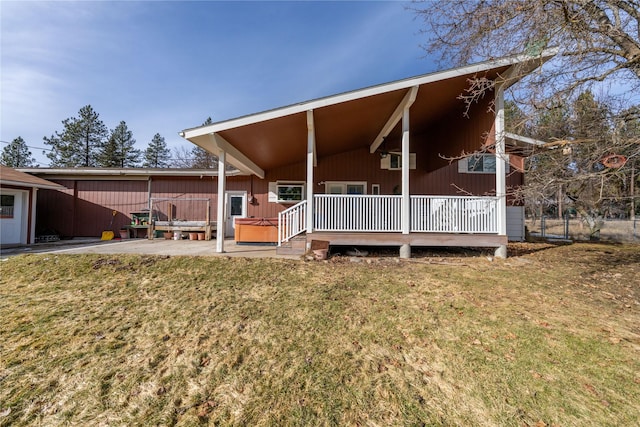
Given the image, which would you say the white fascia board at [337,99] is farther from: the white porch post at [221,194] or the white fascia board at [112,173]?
the white fascia board at [112,173]

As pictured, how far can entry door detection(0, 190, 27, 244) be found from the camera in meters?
8.55

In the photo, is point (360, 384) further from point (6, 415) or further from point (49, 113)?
point (49, 113)

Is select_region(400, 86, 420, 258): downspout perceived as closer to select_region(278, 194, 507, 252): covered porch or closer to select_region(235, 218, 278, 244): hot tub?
select_region(278, 194, 507, 252): covered porch

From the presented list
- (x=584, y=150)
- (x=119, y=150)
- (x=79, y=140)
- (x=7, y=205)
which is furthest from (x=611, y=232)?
(x=79, y=140)

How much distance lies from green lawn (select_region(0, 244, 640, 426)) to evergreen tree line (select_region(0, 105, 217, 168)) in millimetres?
27842

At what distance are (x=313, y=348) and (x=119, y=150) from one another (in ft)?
116

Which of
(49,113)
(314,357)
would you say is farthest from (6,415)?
(49,113)

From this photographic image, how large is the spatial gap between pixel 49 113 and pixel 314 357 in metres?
35.4

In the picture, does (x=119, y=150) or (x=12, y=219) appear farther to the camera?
(x=119, y=150)

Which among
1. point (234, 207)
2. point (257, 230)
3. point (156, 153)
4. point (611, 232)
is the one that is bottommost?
point (611, 232)

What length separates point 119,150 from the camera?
96.2 ft

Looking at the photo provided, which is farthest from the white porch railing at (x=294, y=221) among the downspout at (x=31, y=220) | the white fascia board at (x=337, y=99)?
the downspout at (x=31, y=220)

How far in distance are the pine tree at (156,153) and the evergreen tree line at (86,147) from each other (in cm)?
87

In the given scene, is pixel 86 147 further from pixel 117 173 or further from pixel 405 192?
pixel 405 192
